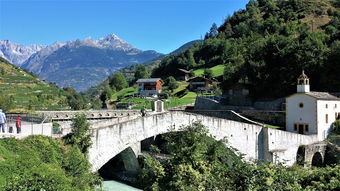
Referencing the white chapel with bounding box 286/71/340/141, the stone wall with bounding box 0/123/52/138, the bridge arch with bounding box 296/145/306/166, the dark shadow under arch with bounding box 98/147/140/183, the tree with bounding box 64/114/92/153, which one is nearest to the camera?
the stone wall with bounding box 0/123/52/138

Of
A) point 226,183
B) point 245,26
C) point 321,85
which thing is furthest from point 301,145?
point 245,26

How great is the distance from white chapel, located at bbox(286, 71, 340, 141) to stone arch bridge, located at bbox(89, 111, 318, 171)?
1.64 meters

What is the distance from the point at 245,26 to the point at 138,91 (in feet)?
149

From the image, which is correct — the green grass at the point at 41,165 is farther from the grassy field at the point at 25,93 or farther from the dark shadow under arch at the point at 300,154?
the grassy field at the point at 25,93

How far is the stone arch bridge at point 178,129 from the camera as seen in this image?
2131 cm

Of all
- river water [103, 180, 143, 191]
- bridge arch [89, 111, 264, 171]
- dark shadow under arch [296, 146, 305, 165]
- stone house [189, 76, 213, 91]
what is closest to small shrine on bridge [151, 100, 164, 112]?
bridge arch [89, 111, 264, 171]

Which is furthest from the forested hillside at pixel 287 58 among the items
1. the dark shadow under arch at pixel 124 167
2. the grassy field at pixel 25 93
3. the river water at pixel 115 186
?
the grassy field at pixel 25 93

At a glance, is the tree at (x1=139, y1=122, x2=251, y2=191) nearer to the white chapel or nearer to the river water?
the river water

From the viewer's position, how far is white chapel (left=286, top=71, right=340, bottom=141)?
38.8 metres

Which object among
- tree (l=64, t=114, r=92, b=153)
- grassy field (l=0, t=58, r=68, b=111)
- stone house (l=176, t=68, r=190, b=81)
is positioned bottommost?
tree (l=64, t=114, r=92, b=153)

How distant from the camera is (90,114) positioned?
4069 cm

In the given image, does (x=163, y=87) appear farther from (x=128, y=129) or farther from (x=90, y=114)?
(x=128, y=129)

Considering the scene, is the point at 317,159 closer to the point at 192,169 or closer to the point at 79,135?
the point at 192,169

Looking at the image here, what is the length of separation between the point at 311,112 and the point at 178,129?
19.7 metres
